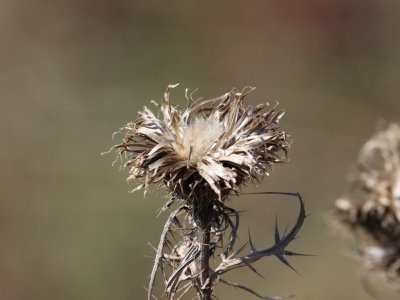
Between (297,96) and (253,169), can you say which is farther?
(297,96)

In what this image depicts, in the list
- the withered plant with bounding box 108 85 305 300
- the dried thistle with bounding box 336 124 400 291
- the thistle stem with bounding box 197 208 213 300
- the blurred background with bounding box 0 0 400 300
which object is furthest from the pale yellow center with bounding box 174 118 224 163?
the blurred background with bounding box 0 0 400 300

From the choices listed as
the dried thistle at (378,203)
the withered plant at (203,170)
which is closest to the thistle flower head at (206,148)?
the withered plant at (203,170)

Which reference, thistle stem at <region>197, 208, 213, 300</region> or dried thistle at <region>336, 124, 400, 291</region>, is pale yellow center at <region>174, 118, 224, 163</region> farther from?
dried thistle at <region>336, 124, 400, 291</region>

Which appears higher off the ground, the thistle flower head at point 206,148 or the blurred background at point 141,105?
the blurred background at point 141,105

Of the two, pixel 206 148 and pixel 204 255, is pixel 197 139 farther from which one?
pixel 204 255

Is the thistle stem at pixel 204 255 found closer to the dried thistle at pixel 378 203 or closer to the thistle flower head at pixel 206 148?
the thistle flower head at pixel 206 148

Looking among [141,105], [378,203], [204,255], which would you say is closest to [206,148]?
[204,255]

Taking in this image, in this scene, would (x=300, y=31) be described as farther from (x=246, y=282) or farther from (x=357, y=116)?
(x=246, y=282)

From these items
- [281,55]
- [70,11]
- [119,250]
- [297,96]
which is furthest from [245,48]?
[119,250]
